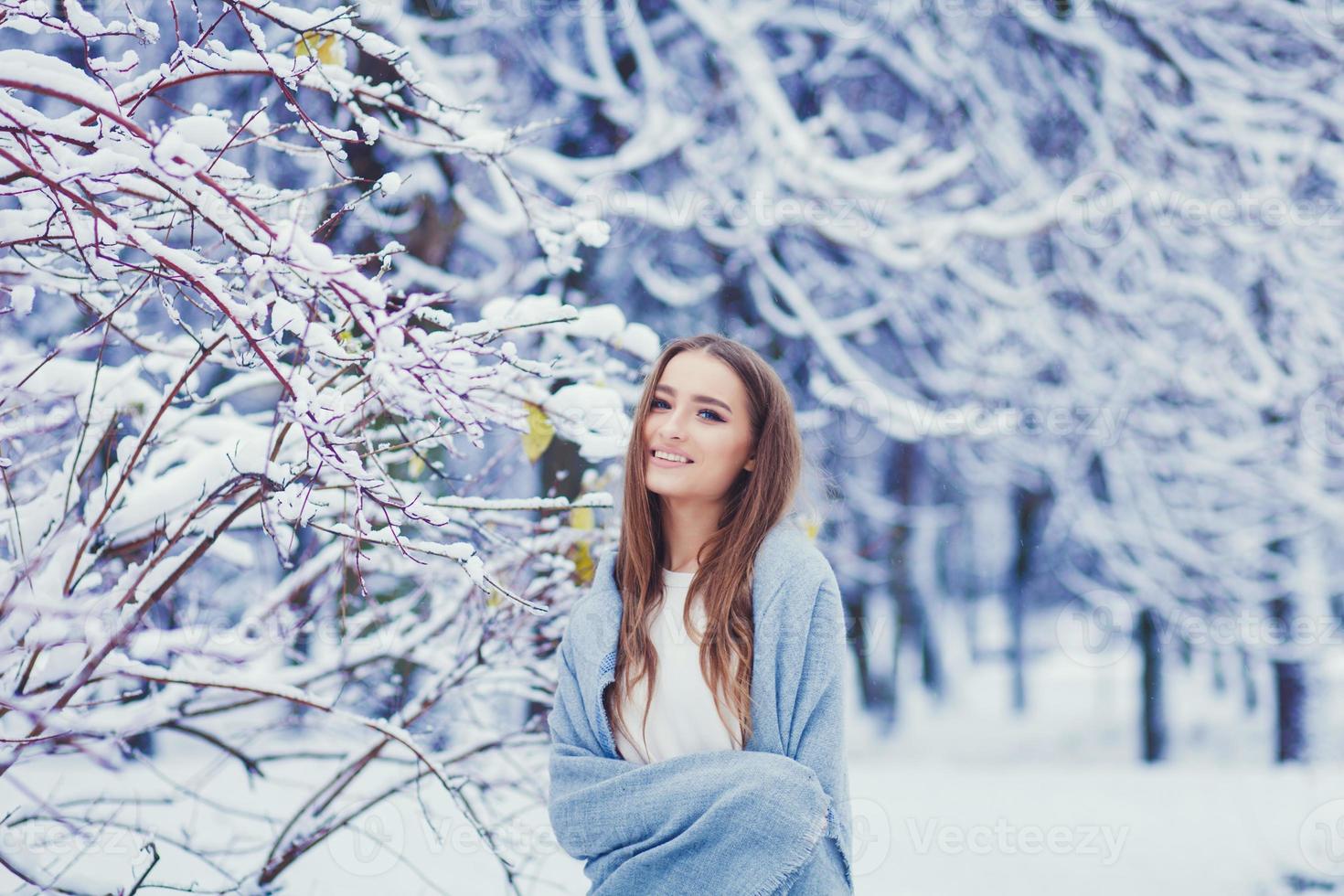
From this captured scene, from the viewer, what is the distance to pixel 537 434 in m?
2.19

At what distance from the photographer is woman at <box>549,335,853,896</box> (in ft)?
5.49

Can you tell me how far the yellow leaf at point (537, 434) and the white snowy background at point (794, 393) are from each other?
2 centimetres

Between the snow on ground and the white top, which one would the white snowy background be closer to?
the snow on ground

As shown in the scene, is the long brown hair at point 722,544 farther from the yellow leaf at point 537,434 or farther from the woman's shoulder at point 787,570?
the yellow leaf at point 537,434

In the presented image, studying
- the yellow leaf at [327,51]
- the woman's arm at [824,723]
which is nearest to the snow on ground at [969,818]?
the woman's arm at [824,723]

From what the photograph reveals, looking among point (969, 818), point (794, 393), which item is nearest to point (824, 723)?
point (969, 818)

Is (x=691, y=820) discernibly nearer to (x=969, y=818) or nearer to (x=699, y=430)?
(x=699, y=430)

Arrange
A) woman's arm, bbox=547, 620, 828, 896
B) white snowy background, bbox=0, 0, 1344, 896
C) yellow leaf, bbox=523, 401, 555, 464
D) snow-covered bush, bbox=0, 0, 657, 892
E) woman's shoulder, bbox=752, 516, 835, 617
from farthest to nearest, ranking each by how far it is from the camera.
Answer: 1. white snowy background, bbox=0, 0, 1344, 896
2. yellow leaf, bbox=523, 401, 555, 464
3. woman's shoulder, bbox=752, 516, 835, 617
4. woman's arm, bbox=547, 620, 828, 896
5. snow-covered bush, bbox=0, 0, 657, 892

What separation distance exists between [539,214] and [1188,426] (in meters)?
5.28

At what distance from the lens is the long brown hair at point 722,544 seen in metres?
1.81

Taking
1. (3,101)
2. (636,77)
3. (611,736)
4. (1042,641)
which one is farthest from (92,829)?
(1042,641)

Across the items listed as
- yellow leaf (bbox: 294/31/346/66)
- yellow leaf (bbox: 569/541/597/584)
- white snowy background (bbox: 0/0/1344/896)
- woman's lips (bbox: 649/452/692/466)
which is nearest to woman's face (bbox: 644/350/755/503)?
woman's lips (bbox: 649/452/692/466)

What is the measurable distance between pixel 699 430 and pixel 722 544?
8.3 inches

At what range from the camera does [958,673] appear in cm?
1030
